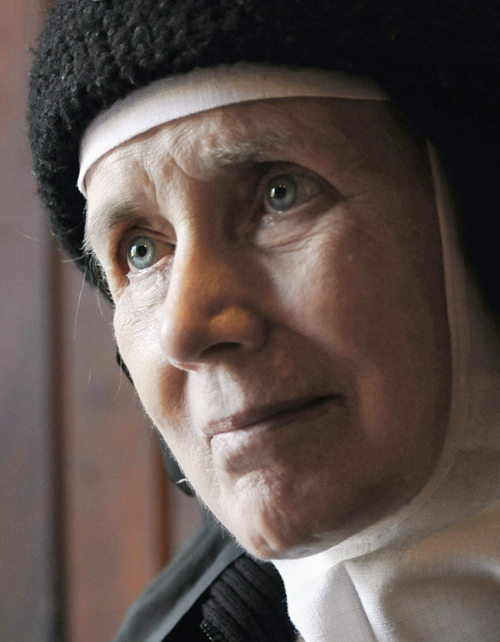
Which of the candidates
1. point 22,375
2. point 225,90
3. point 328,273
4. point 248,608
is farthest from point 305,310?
point 22,375

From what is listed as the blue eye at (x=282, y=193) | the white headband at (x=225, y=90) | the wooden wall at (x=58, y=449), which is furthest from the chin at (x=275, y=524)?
the wooden wall at (x=58, y=449)

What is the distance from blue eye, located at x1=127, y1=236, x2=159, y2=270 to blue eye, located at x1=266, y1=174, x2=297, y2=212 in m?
0.21

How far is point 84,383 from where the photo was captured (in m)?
1.78

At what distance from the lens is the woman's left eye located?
824 mm

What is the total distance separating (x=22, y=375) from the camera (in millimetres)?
1697

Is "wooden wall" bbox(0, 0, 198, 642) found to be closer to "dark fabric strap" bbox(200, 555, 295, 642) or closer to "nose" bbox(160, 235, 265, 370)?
"dark fabric strap" bbox(200, 555, 295, 642)

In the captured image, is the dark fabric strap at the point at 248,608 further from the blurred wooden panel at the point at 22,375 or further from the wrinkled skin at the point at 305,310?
the blurred wooden panel at the point at 22,375

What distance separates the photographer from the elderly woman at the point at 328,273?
77 cm

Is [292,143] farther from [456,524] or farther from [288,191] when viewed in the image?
[456,524]

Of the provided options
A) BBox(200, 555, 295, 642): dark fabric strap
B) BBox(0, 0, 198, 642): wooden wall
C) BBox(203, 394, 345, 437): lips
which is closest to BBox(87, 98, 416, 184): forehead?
BBox(203, 394, 345, 437): lips

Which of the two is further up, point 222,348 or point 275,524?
point 222,348

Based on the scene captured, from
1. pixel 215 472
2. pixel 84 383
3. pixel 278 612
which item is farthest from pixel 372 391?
pixel 84 383

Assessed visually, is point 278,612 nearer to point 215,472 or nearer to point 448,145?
point 215,472

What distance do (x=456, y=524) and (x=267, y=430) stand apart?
0.27 m
